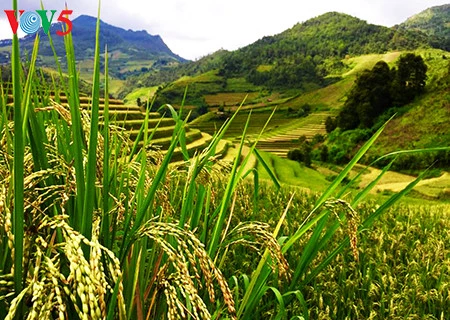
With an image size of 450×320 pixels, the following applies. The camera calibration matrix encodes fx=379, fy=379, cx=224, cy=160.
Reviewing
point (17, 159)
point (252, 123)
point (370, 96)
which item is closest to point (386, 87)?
point (370, 96)

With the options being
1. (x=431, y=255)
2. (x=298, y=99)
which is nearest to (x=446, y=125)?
(x=431, y=255)

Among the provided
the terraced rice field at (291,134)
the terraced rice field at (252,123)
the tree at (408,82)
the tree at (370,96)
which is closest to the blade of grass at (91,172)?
the tree at (370,96)

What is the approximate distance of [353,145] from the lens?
314 feet

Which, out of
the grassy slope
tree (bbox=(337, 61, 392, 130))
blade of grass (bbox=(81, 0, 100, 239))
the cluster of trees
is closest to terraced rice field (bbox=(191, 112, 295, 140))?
tree (bbox=(337, 61, 392, 130))

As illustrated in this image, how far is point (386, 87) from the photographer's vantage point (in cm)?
9756

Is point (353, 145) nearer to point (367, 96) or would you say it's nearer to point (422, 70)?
point (367, 96)

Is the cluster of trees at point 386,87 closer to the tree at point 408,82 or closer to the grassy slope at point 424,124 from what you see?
the tree at point 408,82

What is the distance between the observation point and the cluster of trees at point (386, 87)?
313 feet

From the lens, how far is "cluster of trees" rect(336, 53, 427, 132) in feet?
313

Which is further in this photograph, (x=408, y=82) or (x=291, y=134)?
(x=291, y=134)

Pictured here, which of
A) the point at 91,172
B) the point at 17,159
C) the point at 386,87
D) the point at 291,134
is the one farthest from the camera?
the point at 291,134

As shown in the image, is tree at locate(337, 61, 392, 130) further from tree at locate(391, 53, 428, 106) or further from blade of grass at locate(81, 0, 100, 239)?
blade of grass at locate(81, 0, 100, 239)

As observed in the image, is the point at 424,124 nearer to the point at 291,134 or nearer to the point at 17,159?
the point at 291,134

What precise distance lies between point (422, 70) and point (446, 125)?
18.9m
